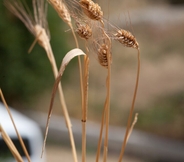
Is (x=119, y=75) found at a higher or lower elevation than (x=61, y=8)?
higher

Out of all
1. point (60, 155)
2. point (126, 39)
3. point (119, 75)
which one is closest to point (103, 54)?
point (126, 39)

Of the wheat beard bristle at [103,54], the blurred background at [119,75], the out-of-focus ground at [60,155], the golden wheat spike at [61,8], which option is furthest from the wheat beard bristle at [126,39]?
the out-of-focus ground at [60,155]

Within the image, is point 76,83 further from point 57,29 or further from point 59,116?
point 57,29

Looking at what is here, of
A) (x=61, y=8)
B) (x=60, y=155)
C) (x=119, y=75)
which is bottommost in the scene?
(x=61, y=8)

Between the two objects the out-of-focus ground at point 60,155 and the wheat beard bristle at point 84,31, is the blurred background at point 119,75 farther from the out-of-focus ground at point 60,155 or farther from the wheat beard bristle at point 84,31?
the wheat beard bristle at point 84,31

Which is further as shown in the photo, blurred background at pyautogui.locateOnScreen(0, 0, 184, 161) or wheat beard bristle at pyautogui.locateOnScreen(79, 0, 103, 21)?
blurred background at pyautogui.locateOnScreen(0, 0, 184, 161)

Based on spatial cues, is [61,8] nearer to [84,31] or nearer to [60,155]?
[84,31]

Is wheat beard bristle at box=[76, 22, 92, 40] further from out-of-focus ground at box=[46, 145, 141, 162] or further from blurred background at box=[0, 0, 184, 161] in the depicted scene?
out-of-focus ground at box=[46, 145, 141, 162]

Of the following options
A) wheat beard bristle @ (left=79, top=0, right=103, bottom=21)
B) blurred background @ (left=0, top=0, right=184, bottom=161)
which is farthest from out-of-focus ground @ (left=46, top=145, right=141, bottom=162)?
wheat beard bristle @ (left=79, top=0, right=103, bottom=21)
